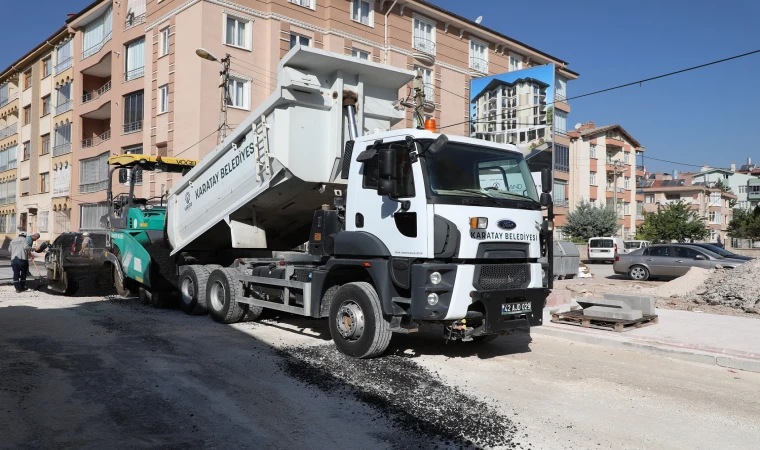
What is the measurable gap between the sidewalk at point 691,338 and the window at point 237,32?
2078cm

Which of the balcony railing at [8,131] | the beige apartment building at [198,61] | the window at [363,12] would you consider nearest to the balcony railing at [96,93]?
the beige apartment building at [198,61]

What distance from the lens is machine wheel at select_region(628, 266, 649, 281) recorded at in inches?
894

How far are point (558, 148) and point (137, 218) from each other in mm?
39586

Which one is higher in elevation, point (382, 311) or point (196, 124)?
point (196, 124)

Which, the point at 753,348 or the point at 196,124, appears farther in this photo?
the point at 196,124

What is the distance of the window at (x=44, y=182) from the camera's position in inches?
1663

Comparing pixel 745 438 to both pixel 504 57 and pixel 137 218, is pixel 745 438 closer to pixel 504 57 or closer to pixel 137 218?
pixel 137 218

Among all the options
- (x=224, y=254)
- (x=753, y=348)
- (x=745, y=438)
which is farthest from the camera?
(x=224, y=254)

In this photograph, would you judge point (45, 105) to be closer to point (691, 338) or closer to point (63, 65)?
point (63, 65)

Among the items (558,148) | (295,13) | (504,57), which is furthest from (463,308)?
(558,148)

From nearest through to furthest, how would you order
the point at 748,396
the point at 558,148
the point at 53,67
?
the point at 748,396 < the point at 53,67 < the point at 558,148

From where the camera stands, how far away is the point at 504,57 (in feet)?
129

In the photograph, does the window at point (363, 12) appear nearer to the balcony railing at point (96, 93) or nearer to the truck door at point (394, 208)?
the balcony railing at point (96, 93)

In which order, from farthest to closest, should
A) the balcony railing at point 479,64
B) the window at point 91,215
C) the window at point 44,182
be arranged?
the window at point 44,182, the balcony railing at point 479,64, the window at point 91,215
